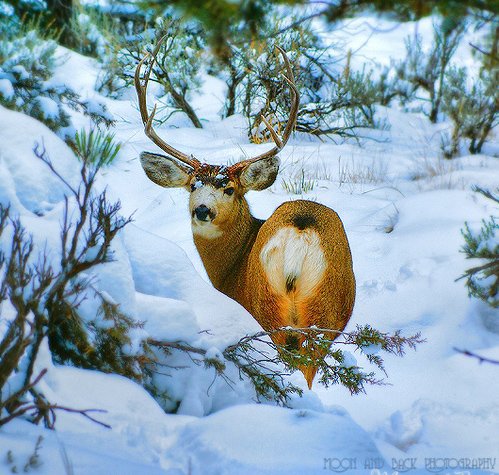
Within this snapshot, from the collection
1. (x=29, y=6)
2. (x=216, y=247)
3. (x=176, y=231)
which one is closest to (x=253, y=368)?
(x=216, y=247)

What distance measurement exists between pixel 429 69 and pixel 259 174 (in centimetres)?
793

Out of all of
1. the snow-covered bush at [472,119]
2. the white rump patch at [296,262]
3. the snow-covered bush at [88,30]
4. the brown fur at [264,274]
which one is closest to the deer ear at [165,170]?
the brown fur at [264,274]

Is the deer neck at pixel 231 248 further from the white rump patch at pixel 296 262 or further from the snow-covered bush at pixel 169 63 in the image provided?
the snow-covered bush at pixel 169 63

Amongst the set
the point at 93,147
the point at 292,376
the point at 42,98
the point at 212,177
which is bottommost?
the point at 292,376

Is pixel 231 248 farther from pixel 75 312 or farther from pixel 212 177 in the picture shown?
pixel 75 312

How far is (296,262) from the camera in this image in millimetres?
3908

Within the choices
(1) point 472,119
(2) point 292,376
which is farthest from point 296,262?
(1) point 472,119

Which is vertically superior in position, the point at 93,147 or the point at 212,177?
the point at 93,147

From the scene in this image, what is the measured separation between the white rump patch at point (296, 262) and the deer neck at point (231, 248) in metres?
0.78

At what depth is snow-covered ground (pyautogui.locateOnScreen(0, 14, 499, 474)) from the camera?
2.55 m

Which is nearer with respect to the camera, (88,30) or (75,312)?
(75,312)

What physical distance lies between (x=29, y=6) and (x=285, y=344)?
24.5 feet

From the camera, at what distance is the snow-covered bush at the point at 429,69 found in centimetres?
1110

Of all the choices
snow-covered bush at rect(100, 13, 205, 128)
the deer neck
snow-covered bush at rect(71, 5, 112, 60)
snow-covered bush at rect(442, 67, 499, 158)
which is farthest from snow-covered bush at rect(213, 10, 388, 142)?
the deer neck
